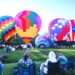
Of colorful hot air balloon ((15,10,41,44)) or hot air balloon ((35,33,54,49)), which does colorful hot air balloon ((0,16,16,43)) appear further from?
hot air balloon ((35,33,54,49))

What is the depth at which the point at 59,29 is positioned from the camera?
34.5 m

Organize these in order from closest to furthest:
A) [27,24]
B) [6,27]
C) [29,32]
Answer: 1. [29,32]
2. [27,24]
3. [6,27]

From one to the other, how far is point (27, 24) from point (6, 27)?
4.05 meters

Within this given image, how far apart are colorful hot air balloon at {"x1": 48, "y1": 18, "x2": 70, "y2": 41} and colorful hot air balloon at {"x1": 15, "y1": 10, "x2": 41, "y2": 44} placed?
5.78 metres

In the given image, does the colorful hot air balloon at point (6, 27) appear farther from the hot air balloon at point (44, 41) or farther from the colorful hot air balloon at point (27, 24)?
the hot air balloon at point (44, 41)

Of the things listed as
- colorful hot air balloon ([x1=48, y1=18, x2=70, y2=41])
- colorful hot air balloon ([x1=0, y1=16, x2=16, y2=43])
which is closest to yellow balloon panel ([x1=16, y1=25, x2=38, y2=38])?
colorful hot air balloon ([x1=0, y1=16, x2=16, y2=43])

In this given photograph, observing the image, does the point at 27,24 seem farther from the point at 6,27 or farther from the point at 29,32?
the point at 6,27

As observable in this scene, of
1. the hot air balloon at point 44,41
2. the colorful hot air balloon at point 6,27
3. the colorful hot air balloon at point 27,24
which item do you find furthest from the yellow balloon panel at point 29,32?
the hot air balloon at point 44,41

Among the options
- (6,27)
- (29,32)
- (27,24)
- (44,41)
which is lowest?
(44,41)

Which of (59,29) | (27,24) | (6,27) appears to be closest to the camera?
(27,24)

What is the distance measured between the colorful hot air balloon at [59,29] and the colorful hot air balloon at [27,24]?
578cm

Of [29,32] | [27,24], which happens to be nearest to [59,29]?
[27,24]

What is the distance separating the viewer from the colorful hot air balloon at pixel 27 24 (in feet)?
92.1

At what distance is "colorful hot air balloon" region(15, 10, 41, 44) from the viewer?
28.1 meters
